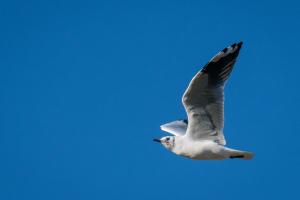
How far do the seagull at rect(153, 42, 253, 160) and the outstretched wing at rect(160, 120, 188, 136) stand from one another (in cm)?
99

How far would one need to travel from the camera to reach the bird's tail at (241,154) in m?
14.1

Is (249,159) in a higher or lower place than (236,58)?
lower

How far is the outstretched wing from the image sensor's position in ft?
52.4

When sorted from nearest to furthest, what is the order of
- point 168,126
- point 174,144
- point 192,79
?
1. point 192,79
2. point 174,144
3. point 168,126

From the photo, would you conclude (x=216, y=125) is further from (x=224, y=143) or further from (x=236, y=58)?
(x=236, y=58)

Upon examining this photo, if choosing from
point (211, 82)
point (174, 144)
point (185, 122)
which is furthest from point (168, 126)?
point (211, 82)

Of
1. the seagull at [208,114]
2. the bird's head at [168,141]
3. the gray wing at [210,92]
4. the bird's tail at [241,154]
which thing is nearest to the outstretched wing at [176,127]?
the bird's head at [168,141]

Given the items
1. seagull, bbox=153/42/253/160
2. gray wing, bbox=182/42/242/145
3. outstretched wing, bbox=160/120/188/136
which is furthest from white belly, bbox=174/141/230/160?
outstretched wing, bbox=160/120/188/136

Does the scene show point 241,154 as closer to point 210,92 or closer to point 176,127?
point 210,92

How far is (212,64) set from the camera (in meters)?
13.7

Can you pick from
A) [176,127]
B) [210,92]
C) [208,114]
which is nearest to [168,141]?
[208,114]

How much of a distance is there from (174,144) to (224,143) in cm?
93

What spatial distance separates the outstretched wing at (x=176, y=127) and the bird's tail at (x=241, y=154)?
1834 millimetres

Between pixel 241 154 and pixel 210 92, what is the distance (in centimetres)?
121
